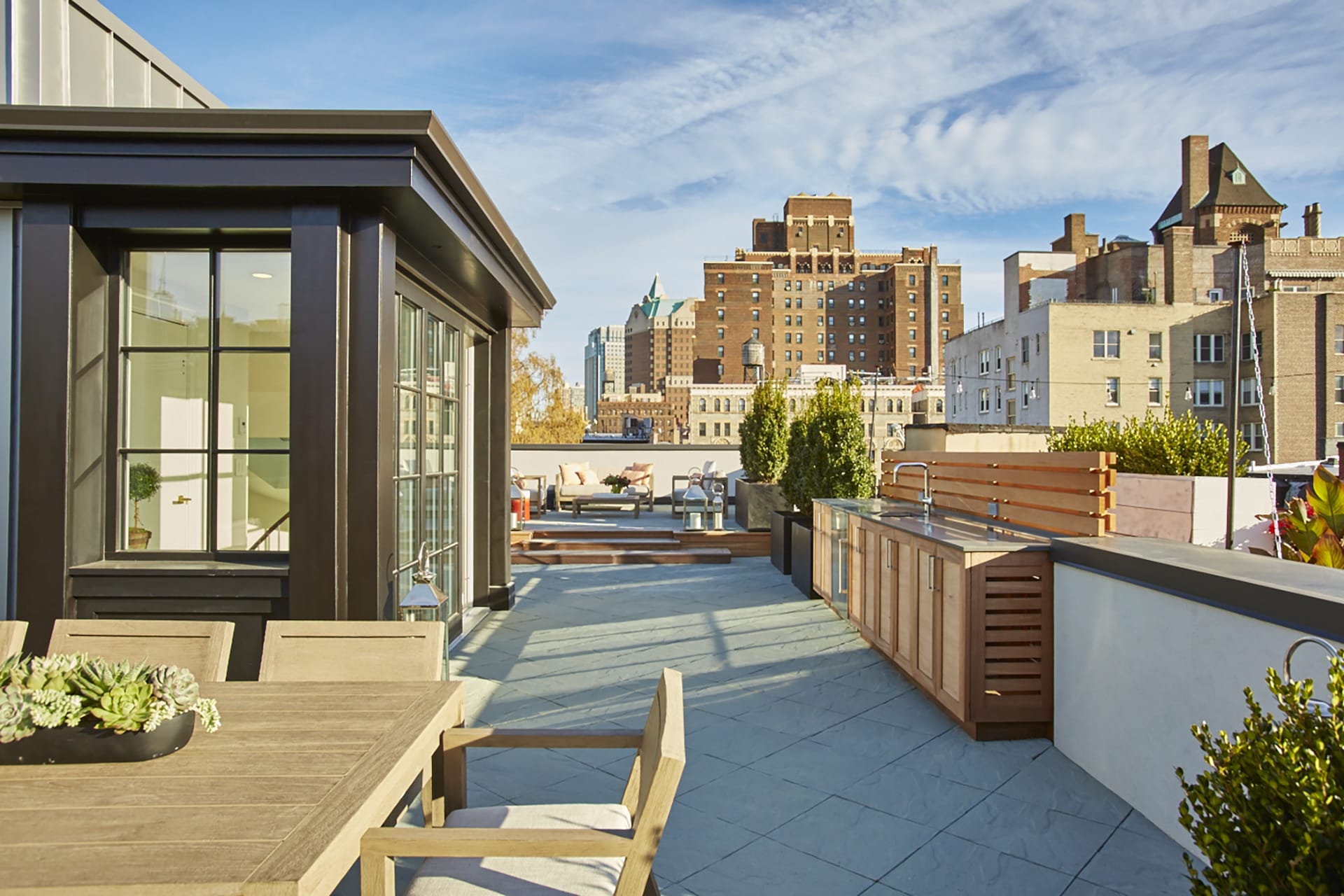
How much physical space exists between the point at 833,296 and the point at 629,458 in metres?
94.7

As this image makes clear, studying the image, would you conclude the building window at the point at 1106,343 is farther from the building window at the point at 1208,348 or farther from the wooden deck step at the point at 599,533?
the wooden deck step at the point at 599,533

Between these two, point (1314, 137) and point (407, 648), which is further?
point (1314, 137)

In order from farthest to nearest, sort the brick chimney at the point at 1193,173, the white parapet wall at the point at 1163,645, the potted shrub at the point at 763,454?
1. the brick chimney at the point at 1193,173
2. the potted shrub at the point at 763,454
3. the white parapet wall at the point at 1163,645

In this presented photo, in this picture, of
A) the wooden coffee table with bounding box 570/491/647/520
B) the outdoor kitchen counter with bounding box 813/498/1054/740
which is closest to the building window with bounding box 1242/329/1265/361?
the wooden coffee table with bounding box 570/491/647/520

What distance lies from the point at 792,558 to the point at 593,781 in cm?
557

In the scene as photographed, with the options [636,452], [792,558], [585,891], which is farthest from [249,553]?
[636,452]

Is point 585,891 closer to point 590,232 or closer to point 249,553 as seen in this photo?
point 249,553

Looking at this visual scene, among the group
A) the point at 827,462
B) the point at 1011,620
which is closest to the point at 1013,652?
the point at 1011,620

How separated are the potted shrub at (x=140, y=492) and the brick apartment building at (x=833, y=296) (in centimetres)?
9830

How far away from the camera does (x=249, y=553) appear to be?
414 centimetres

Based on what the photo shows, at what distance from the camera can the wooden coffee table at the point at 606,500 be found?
14.7 meters

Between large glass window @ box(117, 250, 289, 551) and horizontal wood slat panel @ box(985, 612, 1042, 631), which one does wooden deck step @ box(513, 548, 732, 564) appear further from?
horizontal wood slat panel @ box(985, 612, 1042, 631)

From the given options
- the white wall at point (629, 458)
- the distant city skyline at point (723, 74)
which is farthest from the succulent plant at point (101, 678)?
the white wall at point (629, 458)

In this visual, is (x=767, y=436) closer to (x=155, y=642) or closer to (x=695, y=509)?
(x=695, y=509)
